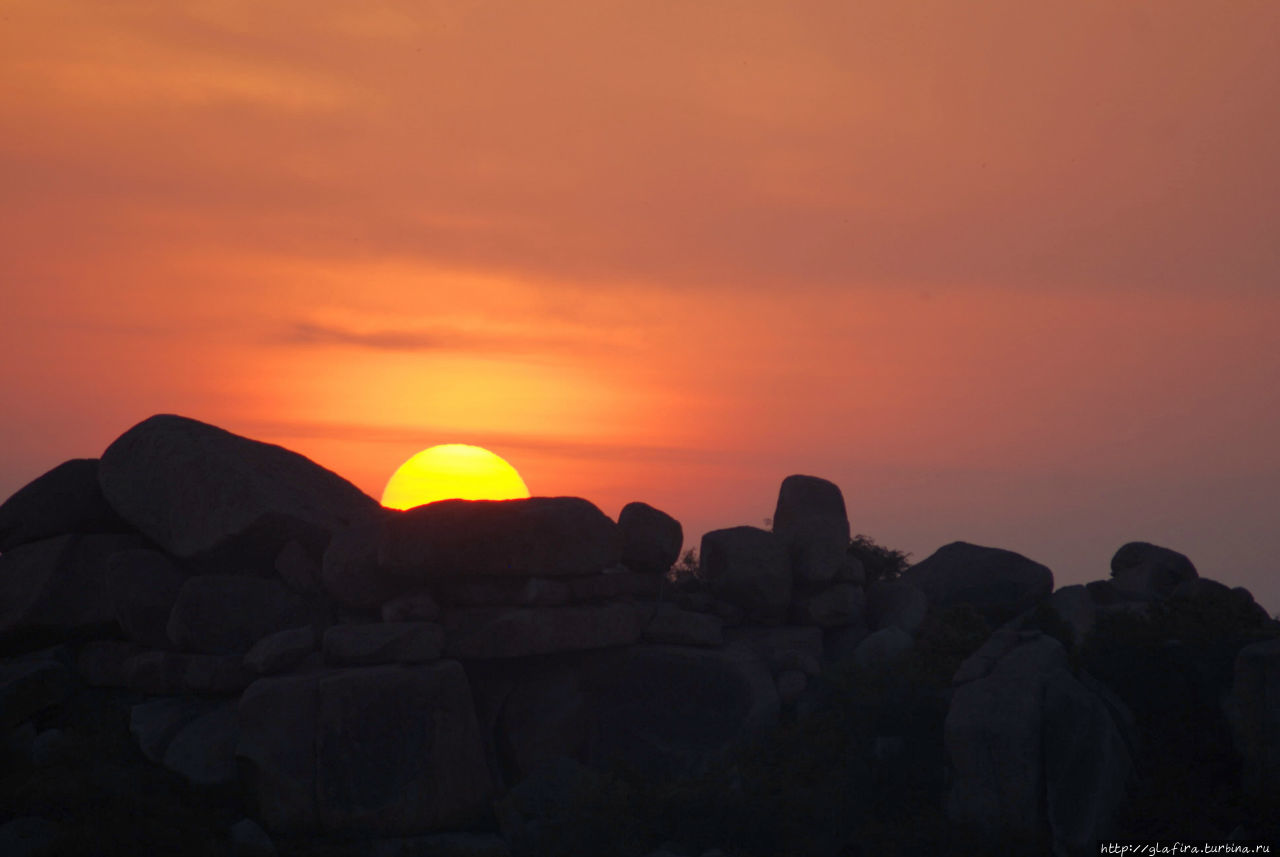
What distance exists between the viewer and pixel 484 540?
731 inches

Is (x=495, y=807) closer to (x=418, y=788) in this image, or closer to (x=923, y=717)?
(x=418, y=788)

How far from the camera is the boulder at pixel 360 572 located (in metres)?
18.8

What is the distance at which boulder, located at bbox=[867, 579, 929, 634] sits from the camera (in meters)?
22.1

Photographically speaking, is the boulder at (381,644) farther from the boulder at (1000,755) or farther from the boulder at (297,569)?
the boulder at (1000,755)

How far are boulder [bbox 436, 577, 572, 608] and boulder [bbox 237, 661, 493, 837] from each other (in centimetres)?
136

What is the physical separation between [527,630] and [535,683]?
4.61 feet

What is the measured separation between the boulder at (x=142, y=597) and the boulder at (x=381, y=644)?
3.32 meters

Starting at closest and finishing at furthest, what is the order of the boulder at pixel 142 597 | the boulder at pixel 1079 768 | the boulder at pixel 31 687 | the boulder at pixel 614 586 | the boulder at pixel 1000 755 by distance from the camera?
the boulder at pixel 1079 768 → the boulder at pixel 1000 755 → the boulder at pixel 31 687 → the boulder at pixel 614 586 → the boulder at pixel 142 597

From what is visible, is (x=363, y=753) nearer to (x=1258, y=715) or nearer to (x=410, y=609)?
(x=410, y=609)

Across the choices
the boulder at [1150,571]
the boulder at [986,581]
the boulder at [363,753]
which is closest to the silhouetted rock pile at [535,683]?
the boulder at [363,753]

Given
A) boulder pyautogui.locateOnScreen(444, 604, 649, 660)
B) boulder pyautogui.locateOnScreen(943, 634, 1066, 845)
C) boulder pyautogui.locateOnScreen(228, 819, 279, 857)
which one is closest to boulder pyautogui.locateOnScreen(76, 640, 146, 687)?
boulder pyautogui.locateOnScreen(228, 819, 279, 857)

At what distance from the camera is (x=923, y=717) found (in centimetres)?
1773

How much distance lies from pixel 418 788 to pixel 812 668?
676 cm

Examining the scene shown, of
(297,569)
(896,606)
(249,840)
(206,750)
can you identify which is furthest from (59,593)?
(896,606)
